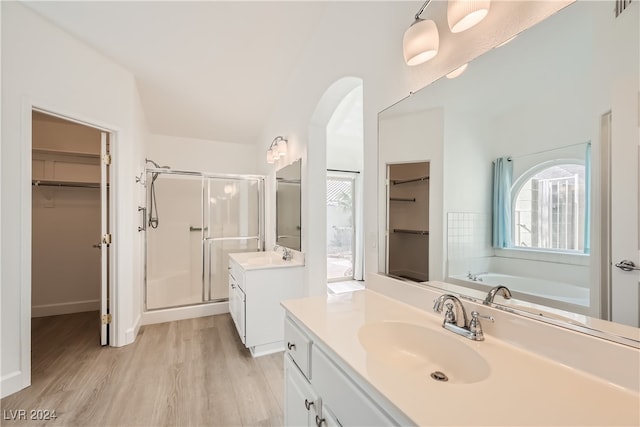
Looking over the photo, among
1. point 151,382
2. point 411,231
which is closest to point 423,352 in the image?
point 411,231

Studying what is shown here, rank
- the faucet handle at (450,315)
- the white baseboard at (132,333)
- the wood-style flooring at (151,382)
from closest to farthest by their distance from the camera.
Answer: the faucet handle at (450,315)
the wood-style flooring at (151,382)
the white baseboard at (132,333)

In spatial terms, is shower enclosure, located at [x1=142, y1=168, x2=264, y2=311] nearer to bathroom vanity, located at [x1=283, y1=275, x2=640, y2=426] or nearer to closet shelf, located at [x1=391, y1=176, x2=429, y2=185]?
closet shelf, located at [x1=391, y1=176, x2=429, y2=185]

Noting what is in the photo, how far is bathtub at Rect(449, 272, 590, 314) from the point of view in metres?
0.75

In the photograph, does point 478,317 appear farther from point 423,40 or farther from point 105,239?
point 105,239

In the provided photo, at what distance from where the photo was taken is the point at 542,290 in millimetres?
833

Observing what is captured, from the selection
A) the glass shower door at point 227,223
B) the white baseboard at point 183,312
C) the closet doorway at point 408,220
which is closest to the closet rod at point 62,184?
the glass shower door at point 227,223

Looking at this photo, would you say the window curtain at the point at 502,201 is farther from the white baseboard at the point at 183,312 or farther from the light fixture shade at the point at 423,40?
the white baseboard at the point at 183,312

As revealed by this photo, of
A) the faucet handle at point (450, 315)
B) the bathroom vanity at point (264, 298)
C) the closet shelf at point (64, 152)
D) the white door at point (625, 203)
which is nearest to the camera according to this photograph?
the white door at point (625, 203)

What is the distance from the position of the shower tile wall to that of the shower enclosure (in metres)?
2.92

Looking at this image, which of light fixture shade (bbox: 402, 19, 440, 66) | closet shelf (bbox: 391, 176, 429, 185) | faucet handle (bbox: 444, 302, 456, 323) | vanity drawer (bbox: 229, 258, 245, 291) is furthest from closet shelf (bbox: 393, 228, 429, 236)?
vanity drawer (bbox: 229, 258, 245, 291)

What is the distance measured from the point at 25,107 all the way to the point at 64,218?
1.99 m

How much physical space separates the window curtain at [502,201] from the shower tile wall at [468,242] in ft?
0.09

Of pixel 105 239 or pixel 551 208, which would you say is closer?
pixel 551 208

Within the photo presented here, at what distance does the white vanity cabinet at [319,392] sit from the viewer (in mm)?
706
